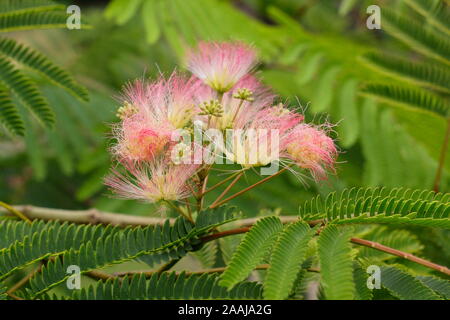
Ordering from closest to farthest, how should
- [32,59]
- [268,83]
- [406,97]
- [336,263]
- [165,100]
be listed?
1. [336,263]
2. [165,100]
3. [32,59]
4. [406,97]
5. [268,83]

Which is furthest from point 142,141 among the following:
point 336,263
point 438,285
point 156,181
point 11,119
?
point 438,285

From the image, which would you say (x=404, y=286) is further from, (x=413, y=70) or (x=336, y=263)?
(x=413, y=70)

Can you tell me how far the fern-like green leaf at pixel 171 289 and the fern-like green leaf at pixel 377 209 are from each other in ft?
0.63

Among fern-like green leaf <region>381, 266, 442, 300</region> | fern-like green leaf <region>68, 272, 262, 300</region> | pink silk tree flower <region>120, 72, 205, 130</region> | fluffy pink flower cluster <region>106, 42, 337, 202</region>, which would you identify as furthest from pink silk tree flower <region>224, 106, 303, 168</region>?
fern-like green leaf <region>381, 266, 442, 300</region>

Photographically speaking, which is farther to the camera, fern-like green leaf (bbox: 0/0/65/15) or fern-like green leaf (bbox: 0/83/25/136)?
fern-like green leaf (bbox: 0/0/65/15)

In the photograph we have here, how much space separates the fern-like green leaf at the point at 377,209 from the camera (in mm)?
1199

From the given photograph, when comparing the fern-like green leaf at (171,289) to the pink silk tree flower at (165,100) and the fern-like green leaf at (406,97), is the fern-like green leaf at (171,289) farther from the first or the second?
the fern-like green leaf at (406,97)

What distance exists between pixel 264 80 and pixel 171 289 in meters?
1.94

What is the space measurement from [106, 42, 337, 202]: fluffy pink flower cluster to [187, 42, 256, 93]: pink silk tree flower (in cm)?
4

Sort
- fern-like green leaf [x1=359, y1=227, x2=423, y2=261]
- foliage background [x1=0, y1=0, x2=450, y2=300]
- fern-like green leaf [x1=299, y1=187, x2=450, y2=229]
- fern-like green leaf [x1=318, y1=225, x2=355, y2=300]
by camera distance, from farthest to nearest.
Answer: foliage background [x1=0, y1=0, x2=450, y2=300] → fern-like green leaf [x1=359, y1=227, x2=423, y2=261] → fern-like green leaf [x1=299, y1=187, x2=450, y2=229] → fern-like green leaf [x1=318, y1=225, x2=355, y2=300]

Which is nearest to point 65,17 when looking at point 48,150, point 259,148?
point 259,148

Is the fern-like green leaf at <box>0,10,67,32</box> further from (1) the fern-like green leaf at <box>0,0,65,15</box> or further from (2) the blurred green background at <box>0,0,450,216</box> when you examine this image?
(2) the blurred green background at <box>0,0,450,216</box>

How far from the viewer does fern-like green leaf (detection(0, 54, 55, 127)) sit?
5.81 feet

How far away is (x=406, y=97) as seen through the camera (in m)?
2.08
